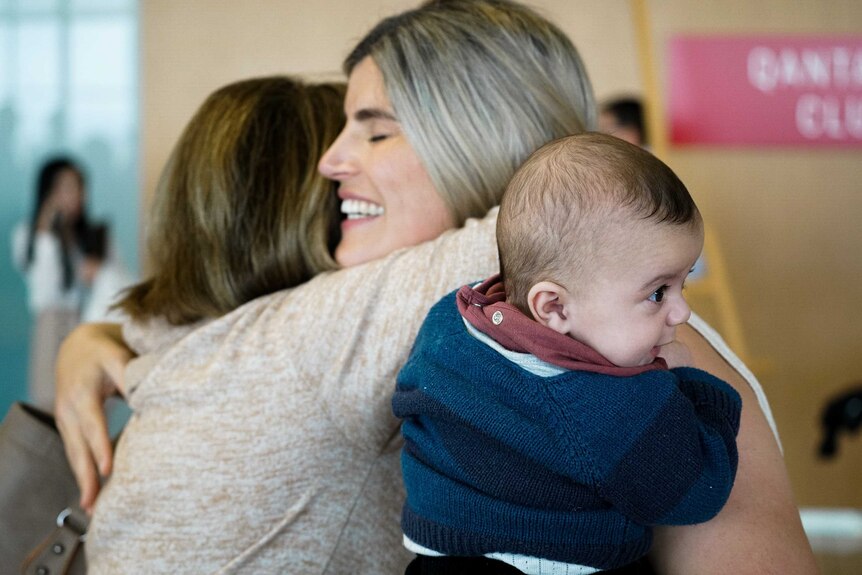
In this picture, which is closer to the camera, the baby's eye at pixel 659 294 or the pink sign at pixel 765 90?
the baby's eye at pixel 659 294

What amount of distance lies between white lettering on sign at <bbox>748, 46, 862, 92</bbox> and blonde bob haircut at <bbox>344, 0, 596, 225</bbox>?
391 centimetres

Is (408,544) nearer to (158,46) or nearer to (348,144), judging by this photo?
(348,144)

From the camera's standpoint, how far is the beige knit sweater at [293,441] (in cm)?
122

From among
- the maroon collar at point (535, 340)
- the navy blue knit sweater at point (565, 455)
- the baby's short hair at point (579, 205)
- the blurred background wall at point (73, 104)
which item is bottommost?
the blurred background wall at point (73, 104)

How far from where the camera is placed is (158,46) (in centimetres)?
536

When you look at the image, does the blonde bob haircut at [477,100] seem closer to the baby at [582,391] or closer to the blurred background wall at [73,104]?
the baby at [582,391]

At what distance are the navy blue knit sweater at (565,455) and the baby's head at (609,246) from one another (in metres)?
0.05

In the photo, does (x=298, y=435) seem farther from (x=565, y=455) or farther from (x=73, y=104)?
(x=73, y=104)

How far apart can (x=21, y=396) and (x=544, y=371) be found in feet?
16.1

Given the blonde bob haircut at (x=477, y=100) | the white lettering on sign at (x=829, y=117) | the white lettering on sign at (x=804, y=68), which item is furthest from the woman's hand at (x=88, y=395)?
the white lettering on sign at (x=829, y=117)

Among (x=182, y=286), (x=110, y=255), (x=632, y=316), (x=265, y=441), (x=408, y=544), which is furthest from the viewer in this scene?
(x=110, y=255)

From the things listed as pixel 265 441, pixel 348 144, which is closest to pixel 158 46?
pixel 348 144

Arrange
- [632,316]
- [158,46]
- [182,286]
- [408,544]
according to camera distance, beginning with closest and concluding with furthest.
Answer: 1. [632,316]
2. [408,544]
3. [182,286]
4. [158,46]

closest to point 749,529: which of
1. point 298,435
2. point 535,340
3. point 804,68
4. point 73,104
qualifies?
point 535,340
